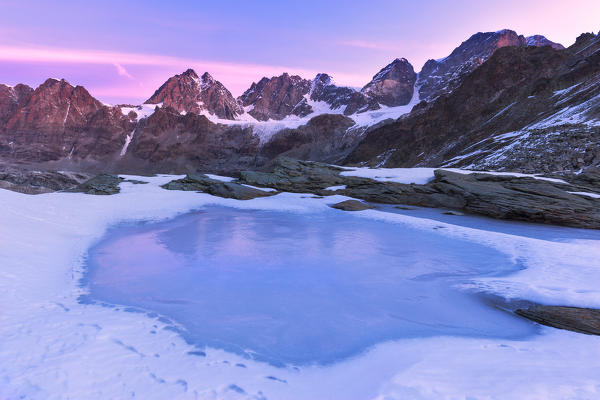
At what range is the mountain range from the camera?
30.6 meters

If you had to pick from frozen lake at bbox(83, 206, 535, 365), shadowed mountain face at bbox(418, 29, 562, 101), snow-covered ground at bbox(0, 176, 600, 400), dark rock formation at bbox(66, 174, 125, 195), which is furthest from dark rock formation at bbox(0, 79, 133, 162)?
shadowed mountain face at bbox(418, 29, 562, 101)

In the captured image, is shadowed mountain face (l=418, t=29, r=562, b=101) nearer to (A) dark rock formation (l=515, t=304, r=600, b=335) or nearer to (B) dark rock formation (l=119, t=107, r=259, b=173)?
(B) dark rock formation (l=119, t=107, r=259, b=173)

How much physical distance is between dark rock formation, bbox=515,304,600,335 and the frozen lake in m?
0.32

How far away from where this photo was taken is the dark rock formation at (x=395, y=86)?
181000mm

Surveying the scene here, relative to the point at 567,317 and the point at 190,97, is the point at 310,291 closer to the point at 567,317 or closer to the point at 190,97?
the point at 567,317

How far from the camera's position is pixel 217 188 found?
21.0 meters

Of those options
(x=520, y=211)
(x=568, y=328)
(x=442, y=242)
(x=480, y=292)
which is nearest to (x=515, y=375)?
(x=568, y=328)

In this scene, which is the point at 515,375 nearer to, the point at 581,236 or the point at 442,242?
the point at 442,242

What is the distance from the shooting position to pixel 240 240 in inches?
367

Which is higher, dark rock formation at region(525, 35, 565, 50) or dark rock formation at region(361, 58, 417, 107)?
dark rock formation at region(525, 35, 565, 50)

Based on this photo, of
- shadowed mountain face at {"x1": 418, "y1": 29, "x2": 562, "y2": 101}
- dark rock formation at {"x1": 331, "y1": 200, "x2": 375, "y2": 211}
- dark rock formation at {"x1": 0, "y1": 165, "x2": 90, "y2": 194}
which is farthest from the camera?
shadowed mountain face at {"x1": 418, "y1": 29, "x2": 562, "y2": 101}

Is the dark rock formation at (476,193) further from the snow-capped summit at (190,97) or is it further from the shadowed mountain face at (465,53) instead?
the snow-capped summit at (190,97)

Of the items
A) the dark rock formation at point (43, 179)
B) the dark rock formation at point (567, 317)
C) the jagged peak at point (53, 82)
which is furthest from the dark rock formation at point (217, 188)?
the jagged peak at point (53, 82)

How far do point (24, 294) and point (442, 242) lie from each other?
9783 mm
